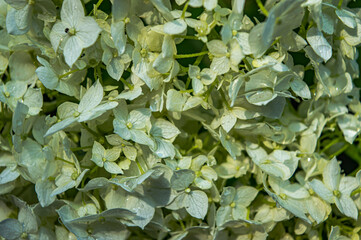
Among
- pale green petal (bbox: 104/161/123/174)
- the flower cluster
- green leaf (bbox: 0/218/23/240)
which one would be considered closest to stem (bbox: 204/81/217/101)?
the flower cluster

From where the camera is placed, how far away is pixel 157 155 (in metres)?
0.50

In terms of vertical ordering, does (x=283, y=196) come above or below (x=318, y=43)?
below

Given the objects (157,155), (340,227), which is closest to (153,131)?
(157,155)

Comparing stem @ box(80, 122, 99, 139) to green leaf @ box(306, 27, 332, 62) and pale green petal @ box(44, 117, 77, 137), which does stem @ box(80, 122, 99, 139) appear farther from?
green leaf @ box(306, 27, 332, 62)

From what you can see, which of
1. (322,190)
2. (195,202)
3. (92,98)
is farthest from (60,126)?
(322,190)

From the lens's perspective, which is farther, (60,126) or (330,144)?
(330,144)

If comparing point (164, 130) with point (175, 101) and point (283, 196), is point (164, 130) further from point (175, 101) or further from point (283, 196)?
point (283, 196)

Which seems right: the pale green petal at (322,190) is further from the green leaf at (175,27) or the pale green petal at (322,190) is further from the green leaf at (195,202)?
the green leaf at (175,27)

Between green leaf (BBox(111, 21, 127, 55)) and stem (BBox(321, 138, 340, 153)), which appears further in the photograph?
stem (BBox(321, 138, 340, 153))

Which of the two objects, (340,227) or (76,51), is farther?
(340,227)

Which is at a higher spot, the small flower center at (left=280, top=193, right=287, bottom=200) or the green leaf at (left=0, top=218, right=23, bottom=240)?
the small flower center at (left=280, top=193, right=287, bottom=200)

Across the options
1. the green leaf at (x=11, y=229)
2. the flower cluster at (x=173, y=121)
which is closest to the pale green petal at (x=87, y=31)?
the flower cluster at (x=173, y=121)

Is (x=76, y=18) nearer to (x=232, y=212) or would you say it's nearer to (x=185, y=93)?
A: (x=185, y=93)

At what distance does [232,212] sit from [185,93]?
0.14 m
